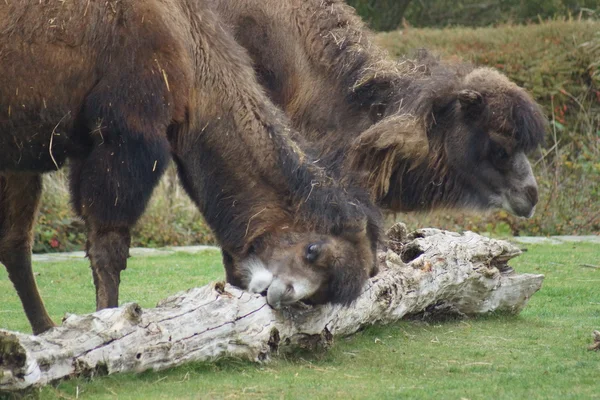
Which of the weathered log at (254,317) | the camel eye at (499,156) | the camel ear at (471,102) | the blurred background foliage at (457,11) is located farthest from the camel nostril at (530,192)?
the blurred background foliage at (457,11)

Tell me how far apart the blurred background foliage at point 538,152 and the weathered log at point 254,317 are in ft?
15.9

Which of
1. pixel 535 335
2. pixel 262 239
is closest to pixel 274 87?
pixel 262 239

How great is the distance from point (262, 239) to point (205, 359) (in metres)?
0.86

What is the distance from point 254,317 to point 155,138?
1.23m

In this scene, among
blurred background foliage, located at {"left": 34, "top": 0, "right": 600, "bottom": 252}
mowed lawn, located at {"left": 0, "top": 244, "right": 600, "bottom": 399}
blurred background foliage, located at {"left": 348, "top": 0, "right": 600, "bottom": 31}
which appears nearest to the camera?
mowed lawn, located at {"left": 0, "top": 244, "right": 600, "bottom": 399}

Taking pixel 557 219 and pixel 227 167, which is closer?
pixel 227 167

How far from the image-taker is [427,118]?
8062 millimetres

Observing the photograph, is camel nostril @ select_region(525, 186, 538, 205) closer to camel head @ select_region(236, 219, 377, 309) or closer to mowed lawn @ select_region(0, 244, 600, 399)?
mowed lawn @ select_region(0, 244, 600, 399)

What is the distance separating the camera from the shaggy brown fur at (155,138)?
604cm

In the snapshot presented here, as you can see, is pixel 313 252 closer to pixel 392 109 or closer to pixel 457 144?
pixel 392 109

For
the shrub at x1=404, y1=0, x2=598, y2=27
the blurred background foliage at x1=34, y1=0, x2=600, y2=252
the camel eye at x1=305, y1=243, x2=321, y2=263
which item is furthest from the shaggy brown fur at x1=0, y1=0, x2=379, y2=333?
the shrub at x1=404, y1=0, x2=598, y2=27

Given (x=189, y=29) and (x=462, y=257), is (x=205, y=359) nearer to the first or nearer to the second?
(x=189, y=29)

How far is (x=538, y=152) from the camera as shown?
14484 mm

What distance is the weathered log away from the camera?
502cm
